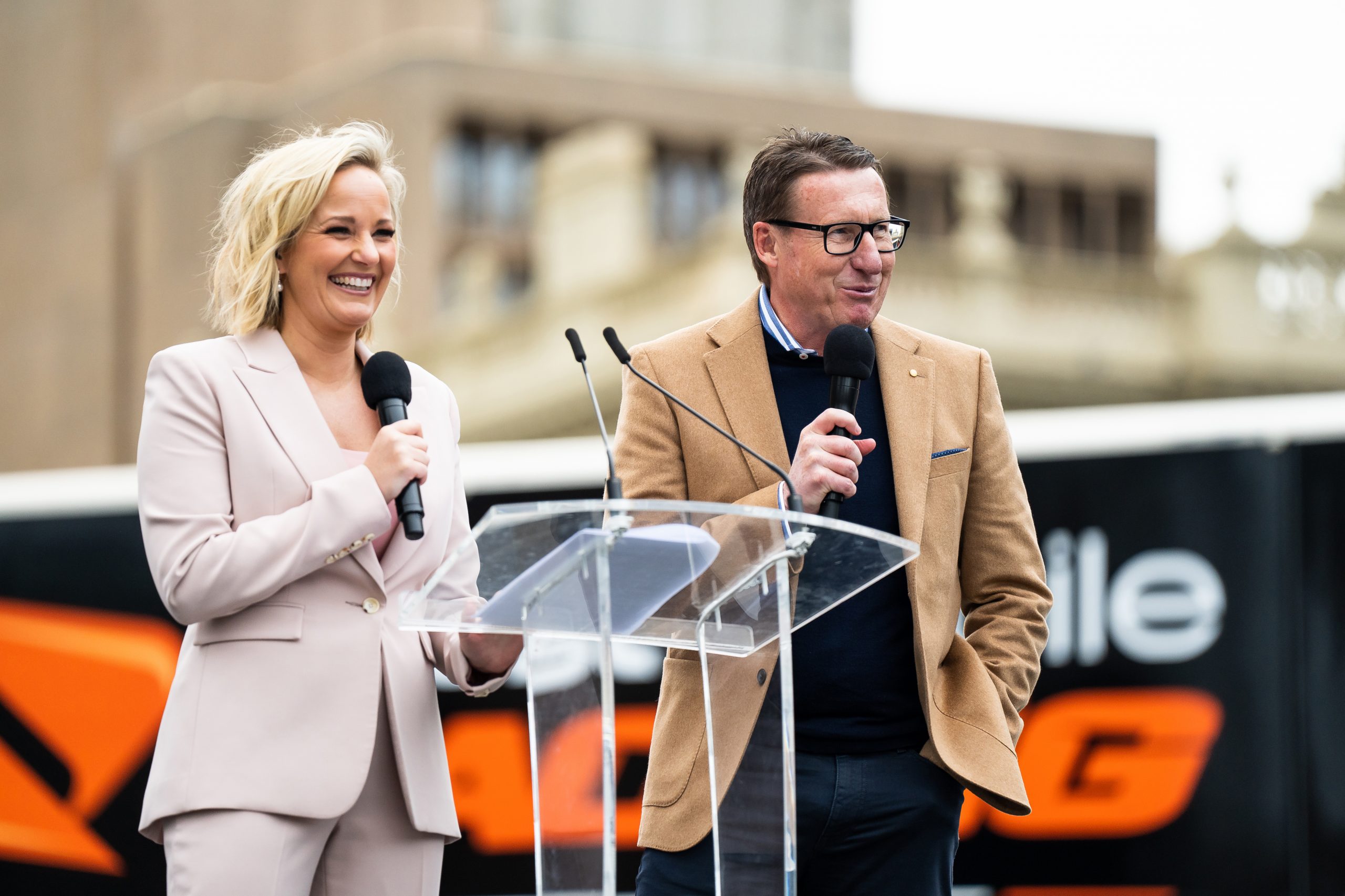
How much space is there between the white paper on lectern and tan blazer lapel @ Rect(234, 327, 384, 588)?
35 centimetres

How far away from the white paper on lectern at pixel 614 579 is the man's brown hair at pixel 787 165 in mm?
860

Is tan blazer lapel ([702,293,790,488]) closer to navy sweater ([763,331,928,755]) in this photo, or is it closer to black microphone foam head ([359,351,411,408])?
navy sweater ([763,331,928,755])

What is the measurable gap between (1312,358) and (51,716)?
16165 millimetres

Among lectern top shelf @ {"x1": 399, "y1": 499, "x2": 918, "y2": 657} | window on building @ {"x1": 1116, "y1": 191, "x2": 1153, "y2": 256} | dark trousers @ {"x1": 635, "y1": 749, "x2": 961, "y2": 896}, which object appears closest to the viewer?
lectern top shelf @ {"x1": 399, "y1": 499, "x2": 918, "y2": 657}

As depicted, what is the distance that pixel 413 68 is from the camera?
30.5m

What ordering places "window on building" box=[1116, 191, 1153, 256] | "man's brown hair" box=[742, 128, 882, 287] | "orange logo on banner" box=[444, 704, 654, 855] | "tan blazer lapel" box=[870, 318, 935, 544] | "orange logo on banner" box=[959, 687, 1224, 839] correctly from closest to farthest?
"tan blazer lapel" box=[870, 318, 935, 544]
"man's brown hair" box=[742, 128, 882, 287]
"orange logo on banner" box=[959, 687, 1224, 839]
"orange logo on banner" box=[444, 704, 654, 855]
"window on building" box=[1116, 191, 1153, 256]

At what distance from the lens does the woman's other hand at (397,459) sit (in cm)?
278

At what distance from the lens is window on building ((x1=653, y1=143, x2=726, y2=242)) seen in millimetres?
33188

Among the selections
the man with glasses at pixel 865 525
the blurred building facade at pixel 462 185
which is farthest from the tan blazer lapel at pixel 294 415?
the blurred building facade at pixel 462 185

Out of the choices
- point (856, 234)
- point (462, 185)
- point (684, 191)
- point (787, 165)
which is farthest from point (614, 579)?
point (684, 191)

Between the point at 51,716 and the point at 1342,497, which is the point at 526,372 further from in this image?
the point at 1342,497

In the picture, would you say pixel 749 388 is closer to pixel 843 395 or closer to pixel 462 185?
pixel 843 395

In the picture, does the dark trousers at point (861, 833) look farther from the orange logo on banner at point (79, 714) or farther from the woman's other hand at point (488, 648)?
the orange logo on banner at point (79, 714)

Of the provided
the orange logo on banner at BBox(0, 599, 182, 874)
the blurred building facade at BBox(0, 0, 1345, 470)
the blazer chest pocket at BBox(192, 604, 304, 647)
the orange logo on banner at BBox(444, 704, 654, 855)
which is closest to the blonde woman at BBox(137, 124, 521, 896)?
the blazer chest pocket at BBox(192, 604, 304, 647)
